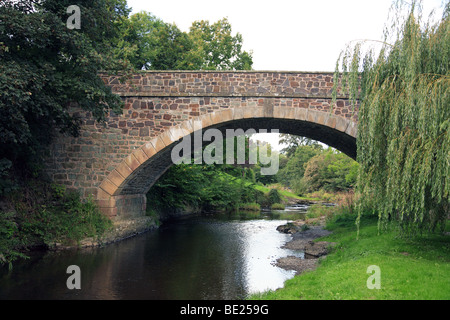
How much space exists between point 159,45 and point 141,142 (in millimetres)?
9623

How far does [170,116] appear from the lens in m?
10.8

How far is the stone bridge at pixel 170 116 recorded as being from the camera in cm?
1041

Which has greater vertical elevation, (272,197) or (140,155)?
(140,155)

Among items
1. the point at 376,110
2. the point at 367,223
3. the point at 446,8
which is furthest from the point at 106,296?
the point at 367,223

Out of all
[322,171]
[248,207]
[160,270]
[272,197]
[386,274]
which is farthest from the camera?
[322,171]

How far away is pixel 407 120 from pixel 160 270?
17.9 feet
